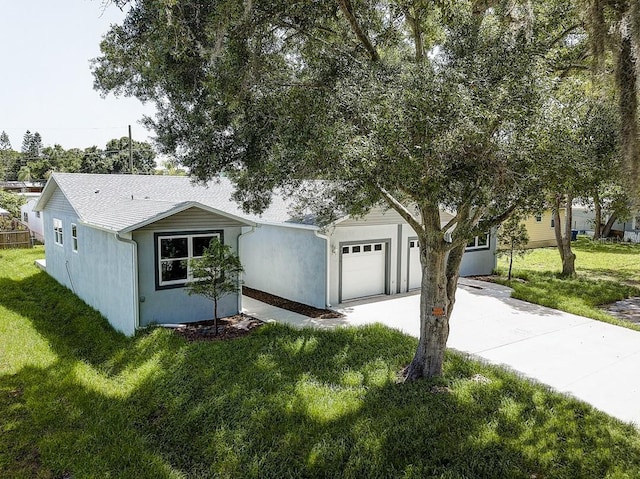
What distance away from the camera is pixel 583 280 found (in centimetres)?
1591

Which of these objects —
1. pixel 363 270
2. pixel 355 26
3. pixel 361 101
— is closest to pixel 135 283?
pixel 363 270

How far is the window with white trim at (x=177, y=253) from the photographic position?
1012cm

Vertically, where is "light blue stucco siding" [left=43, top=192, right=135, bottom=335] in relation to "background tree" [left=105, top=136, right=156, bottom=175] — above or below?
below

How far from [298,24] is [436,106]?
3498mm

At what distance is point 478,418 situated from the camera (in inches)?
224

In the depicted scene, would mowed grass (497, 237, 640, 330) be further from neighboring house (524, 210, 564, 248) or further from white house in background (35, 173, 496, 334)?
white house in background (35, 173, 496, 334)

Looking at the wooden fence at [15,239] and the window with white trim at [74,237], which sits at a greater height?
the window with white trim at [74,237]

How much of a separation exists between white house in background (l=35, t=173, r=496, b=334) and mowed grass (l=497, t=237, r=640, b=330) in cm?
243

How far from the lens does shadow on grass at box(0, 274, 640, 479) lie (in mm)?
4980

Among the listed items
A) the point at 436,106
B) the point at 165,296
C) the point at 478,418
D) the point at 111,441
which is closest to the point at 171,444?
the point at 111,441

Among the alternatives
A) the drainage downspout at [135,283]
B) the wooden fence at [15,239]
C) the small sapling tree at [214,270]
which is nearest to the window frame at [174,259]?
the drainage downspout at [135,283]

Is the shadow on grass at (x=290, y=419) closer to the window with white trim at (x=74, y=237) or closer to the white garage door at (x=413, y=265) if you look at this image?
the white garage door at (x=413, y=265)

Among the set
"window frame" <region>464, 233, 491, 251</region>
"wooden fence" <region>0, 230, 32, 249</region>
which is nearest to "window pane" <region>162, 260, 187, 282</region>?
"window frame" <region>464, 233, 491, 251</region>

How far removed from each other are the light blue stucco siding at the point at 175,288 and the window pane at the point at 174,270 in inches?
9.3
